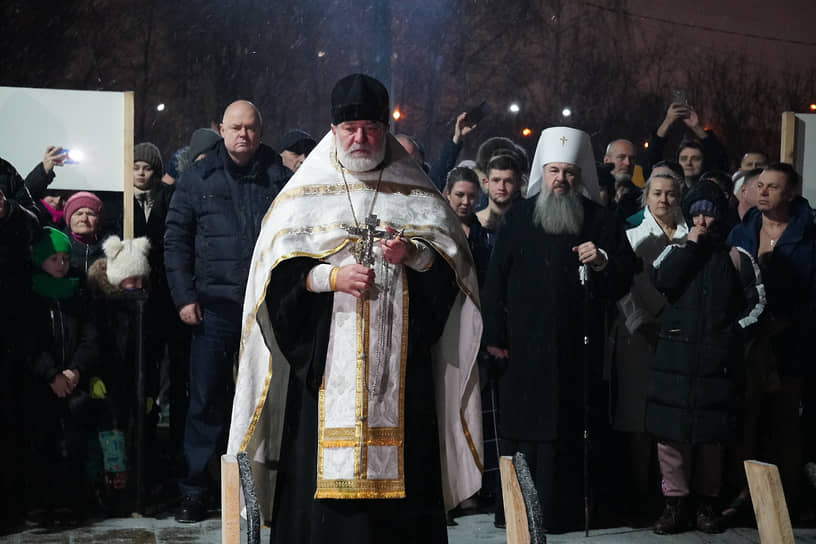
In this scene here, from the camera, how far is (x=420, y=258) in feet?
16.2

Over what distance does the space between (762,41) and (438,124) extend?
4787 millimetres

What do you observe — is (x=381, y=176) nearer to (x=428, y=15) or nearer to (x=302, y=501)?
(x=302, y=501)

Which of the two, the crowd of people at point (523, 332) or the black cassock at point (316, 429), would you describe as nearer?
the black cassock at point (316, 429)

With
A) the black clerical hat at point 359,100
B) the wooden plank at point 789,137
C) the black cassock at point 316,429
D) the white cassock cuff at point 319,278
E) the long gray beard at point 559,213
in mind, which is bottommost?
the black cassock at point 316,429

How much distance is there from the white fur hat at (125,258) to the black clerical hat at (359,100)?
252cm

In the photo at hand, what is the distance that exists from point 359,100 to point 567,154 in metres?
2.46

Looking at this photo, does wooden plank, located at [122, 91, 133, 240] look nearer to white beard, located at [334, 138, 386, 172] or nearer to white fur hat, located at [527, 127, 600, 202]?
white fur hat, located at [527, 127, 600, 202]

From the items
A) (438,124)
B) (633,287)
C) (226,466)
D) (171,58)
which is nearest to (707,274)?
(633,287)

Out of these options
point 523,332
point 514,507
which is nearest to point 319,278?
point 514,507

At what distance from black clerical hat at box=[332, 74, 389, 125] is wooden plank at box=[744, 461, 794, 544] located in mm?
2386

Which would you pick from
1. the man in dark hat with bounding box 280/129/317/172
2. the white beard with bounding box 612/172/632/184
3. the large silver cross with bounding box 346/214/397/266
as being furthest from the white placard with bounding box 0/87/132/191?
the white beard with bounding box 612/172/632/184

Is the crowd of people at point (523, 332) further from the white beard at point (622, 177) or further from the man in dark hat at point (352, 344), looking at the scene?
the man in dark hat at point (352, 344)

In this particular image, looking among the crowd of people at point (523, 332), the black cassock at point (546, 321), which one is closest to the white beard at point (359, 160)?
the crowd of people at point (523, 332)

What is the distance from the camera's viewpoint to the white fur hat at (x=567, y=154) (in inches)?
277
